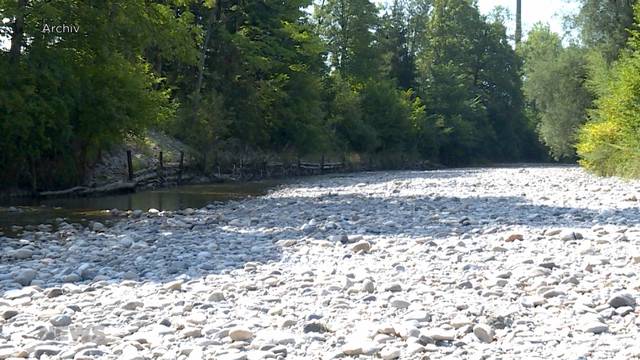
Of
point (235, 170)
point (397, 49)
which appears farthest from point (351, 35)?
point (235, 170)

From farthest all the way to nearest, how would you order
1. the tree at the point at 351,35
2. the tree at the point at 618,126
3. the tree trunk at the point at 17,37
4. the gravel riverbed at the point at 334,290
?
the tree at the point at 351,35 < the tree at the point at 618,126 < the tree trunk at the point at 17,37 < the gravel riverbed at the point at 334,290

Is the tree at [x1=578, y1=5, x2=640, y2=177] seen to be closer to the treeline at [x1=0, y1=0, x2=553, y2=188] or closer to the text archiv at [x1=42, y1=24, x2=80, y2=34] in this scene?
the treeline at [x1=0, y1=0, x2=553, y2=188]

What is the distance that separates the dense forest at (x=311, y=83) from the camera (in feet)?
65.6

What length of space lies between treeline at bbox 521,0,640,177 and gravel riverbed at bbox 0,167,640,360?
14.4 m

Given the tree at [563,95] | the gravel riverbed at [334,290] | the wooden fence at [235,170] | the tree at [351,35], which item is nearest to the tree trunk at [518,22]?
the tree at [351,35]

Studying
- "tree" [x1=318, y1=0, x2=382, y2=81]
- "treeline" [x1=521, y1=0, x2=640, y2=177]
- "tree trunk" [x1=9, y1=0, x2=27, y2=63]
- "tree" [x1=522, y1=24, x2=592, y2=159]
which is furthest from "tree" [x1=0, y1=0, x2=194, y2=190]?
"tree" [x1=318, y1=0, x2=382, y2=81]

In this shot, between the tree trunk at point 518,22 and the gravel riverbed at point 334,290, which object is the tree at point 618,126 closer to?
the gravel riverbed at point 334,290

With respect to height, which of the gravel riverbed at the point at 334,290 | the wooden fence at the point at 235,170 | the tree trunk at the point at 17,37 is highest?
the tree trunk at the point at 17,37

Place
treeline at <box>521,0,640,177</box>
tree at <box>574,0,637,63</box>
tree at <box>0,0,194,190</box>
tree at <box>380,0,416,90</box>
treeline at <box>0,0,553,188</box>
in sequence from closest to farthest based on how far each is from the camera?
1. tree at <box>0,0,194,190</box>
2. treeline at <box>0,0,553,188</box>
3. treeline at <box>521,0,640,177</box>
4. tree at <box>574,0,637,63</box>
5. tree at <box>380,0,416,90</box>

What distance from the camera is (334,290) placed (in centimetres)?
695

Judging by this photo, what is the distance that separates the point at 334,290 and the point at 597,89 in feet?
101

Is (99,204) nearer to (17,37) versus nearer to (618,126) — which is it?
(17,37)

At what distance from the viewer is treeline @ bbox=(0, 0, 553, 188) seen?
19891 millimetres

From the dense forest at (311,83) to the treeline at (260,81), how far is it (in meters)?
0.07
